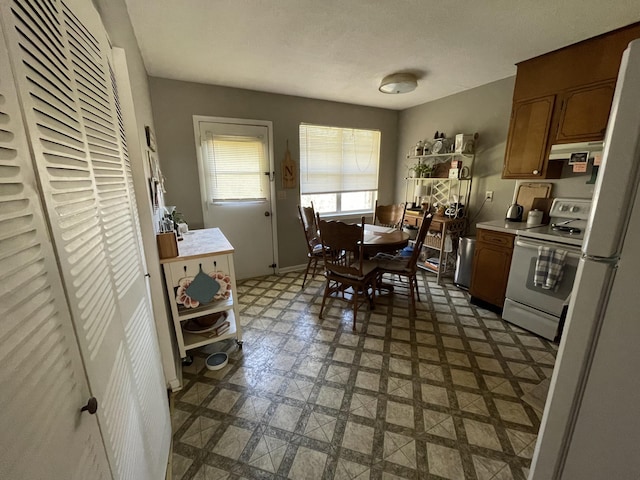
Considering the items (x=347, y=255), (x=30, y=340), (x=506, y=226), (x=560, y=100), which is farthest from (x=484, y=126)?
(x=30, y=340)

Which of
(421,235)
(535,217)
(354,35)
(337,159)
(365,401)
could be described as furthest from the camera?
(337,159)

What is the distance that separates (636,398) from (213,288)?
6.27ft

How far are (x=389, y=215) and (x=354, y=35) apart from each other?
215 centimetres

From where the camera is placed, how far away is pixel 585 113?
2.09m

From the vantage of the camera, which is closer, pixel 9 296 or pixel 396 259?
pixel 9 296

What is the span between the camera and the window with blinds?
371cm

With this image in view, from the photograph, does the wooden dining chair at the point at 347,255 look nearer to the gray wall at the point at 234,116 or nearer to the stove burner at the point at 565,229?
the gray wall at the point at 234,116

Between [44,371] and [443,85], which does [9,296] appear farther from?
[443,85]

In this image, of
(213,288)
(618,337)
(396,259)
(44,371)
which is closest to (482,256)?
(396,259)

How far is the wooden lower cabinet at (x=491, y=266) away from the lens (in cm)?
247

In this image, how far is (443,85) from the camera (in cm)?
300

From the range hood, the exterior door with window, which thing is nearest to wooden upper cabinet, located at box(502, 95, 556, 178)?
the range hood

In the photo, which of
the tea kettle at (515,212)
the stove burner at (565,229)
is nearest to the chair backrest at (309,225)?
the tea kettle at (515,212)

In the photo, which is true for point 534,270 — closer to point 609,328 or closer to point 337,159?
point 609,328
